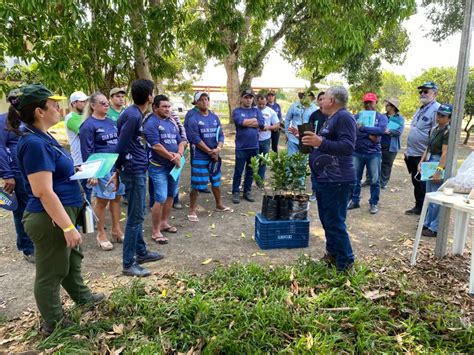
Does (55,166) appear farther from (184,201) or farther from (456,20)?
(456,20)

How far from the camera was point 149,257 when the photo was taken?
13.8 feet

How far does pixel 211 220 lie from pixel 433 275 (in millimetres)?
3083

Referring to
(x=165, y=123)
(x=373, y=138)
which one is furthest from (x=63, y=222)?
(x=373, y=138)

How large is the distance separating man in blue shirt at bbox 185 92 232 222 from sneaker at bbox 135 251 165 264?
1363 millimetres

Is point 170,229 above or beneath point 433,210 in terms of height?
beneath

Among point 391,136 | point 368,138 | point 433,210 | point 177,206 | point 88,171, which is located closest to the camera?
point 88,171

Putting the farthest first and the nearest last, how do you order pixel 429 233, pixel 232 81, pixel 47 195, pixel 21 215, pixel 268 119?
pixel 232 81
pixel 268 119
pixel 429 233
pixel 21 215
pixel 47 195

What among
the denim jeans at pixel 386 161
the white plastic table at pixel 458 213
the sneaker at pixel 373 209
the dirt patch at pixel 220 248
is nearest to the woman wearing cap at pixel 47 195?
the dirt patch at pixel 220 248

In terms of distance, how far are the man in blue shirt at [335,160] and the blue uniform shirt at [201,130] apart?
7.61 feet

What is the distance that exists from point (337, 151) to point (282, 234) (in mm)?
1494

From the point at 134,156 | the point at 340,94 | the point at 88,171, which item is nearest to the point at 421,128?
the point at 340,94

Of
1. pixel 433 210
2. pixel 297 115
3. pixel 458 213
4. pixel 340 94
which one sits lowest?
pixel 433 210

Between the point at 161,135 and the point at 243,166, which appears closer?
the point at 161,135

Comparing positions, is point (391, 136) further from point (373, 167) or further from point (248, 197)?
point (248, 197)
